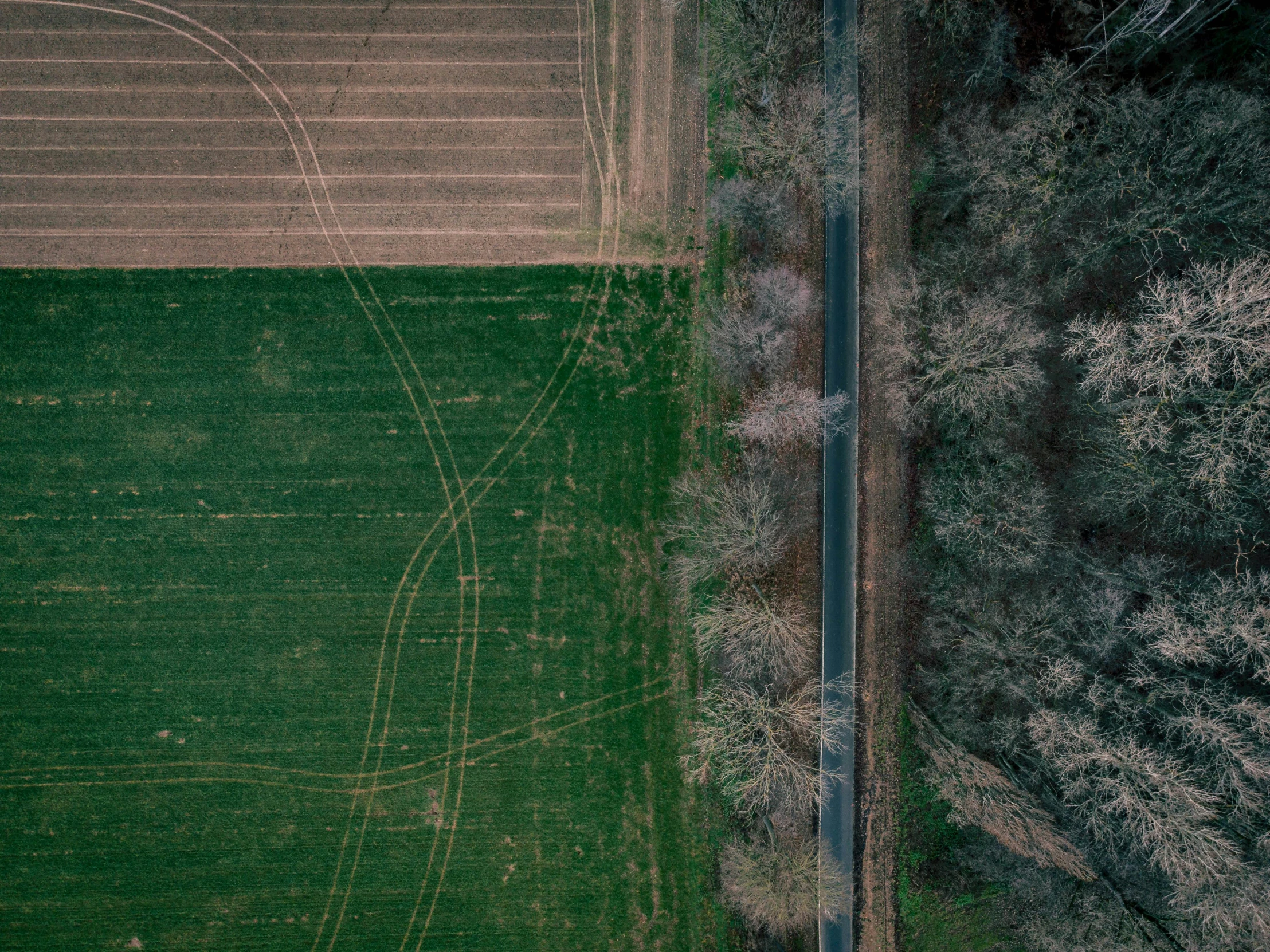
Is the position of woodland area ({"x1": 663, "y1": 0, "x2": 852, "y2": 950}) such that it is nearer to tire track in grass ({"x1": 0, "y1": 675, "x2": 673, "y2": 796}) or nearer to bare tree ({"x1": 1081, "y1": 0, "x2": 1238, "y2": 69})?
tire track in grass ({"x1": 0, "y1": 675, "x2": 673, "y2": 796})

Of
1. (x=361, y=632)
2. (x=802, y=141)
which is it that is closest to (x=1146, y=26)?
(x=802, y=141)

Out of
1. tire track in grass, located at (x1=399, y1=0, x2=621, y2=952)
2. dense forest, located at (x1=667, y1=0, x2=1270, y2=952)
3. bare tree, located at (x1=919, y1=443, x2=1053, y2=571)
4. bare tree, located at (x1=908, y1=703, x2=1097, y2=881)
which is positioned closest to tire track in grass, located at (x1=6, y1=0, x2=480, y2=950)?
tire track in grass, located at (x1=399, y1=0, x2=621, y2=952)

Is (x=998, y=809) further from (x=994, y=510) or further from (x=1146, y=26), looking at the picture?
(x=1146, y=26)

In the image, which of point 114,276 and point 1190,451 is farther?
point 114,276

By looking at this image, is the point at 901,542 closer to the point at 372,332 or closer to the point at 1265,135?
the point at 1265,135

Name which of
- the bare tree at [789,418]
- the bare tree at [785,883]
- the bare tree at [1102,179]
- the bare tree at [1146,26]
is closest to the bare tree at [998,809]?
the bare tree at [785,883]

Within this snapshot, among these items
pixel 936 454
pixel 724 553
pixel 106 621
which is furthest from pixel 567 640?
pixel 106 621

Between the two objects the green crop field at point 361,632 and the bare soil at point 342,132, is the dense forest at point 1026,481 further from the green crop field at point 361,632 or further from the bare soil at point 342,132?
the bare soil at point 342,132
